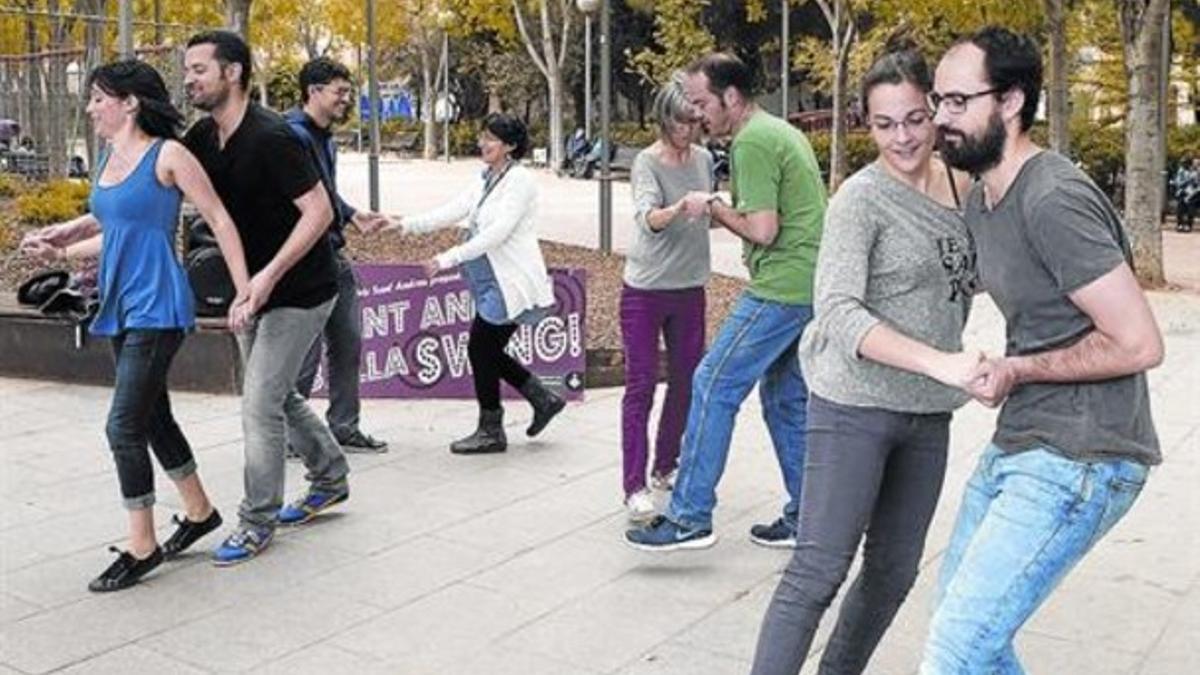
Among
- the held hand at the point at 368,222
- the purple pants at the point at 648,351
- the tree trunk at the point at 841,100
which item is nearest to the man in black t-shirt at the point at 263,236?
the purple pants at the point at 648,351

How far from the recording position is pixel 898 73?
3.34m

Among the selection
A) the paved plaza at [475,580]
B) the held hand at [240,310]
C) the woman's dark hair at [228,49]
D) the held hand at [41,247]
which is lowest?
the paved plaza at [475,580]

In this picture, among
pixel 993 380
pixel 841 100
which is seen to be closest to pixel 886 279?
pixel 993 380

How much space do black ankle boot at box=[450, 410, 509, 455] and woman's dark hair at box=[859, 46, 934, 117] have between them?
367cm

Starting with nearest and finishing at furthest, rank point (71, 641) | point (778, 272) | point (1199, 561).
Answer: point (71, 641) → point (778, 272) → point (1199, 561)

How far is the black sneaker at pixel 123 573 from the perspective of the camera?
4828 millimetres

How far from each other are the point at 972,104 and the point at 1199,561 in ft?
9.90

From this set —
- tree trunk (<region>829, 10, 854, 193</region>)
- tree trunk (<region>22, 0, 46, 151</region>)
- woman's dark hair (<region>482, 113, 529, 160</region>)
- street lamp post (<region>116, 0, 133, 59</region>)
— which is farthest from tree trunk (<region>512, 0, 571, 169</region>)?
woman's dark hair (<region>482, 113, 529, 160</region>)

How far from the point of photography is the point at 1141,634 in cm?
449

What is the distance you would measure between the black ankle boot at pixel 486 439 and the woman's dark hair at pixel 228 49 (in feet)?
7.68

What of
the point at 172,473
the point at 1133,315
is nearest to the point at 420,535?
the point at 172,473

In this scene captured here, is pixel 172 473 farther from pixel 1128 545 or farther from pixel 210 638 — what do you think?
pixel 1128 545

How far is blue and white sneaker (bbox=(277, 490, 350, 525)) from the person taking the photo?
5.56 metres

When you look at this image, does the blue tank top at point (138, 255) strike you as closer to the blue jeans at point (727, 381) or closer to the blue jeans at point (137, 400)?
the blue jeans at point (137, 400)
